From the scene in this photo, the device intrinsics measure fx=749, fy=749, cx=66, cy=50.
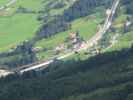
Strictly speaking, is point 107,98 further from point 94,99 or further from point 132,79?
point 132,79

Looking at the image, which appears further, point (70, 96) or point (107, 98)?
point (70, 96)

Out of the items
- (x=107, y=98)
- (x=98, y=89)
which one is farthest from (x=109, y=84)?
(x=107, y=98)

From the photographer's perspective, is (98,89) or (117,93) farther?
(98,89)

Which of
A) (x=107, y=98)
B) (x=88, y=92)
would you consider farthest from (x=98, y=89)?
(x=107, y=98)

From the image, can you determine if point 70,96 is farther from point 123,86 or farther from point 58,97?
point 123,86

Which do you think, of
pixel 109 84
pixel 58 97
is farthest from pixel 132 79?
pixel 58 97

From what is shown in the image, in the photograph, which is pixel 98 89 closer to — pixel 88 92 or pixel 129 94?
pixel 88 92

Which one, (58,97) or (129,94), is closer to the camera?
(129,94)
